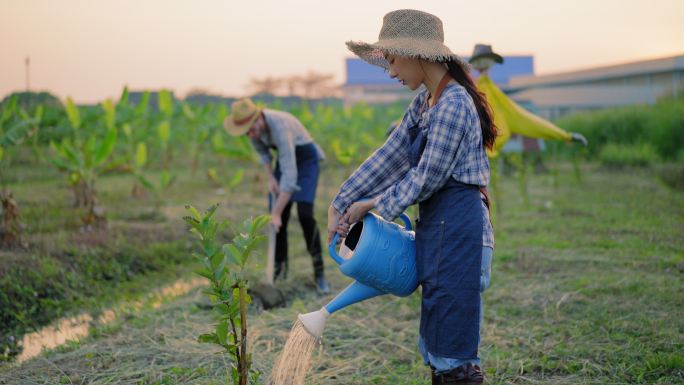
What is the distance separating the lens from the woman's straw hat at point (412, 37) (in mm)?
2307

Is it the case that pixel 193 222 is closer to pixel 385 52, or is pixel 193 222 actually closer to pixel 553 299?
pixel 385 52

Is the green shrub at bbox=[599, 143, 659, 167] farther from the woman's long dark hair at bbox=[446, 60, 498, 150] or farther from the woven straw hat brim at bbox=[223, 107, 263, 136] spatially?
the woman's long dark hair at bbox=[446, 60, 498, 150]

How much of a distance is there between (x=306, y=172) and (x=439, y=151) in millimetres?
2822

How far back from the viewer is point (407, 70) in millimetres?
2398

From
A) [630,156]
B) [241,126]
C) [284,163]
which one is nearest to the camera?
[284,163]

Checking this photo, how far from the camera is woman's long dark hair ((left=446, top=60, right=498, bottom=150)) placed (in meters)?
2.38

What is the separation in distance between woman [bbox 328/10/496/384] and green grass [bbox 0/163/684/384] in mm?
992

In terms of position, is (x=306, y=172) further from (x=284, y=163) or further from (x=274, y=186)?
(x=284, y=163)

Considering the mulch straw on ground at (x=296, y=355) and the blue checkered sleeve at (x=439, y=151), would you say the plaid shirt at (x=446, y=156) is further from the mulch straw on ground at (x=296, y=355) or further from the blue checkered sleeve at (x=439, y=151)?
the mulch straw on ground at (x=296, y=355)

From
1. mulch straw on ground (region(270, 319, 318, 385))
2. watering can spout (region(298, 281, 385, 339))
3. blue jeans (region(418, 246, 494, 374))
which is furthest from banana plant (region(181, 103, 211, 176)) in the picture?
blue jeans (region(418, 246, 494, 374))

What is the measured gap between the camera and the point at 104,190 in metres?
10.3

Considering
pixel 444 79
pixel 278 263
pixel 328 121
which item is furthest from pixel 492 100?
pixel 328 121

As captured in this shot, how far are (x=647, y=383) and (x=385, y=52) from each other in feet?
6.23

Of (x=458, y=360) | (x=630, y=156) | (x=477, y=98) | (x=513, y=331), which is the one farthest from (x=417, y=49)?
(x=630, y=156)
